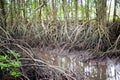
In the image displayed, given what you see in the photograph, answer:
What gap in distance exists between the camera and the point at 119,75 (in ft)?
14.1

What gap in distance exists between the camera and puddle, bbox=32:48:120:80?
409cm

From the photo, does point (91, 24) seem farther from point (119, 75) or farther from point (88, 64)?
point (119, 75)

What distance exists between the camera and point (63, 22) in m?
6.79

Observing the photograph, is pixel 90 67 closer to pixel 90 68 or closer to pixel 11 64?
pixel 90 68

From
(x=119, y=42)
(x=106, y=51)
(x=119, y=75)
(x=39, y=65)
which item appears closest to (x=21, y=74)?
(x=39, y=65)

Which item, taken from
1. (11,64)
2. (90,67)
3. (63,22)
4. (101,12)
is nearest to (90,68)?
(90,67)

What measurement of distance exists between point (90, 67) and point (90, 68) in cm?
8

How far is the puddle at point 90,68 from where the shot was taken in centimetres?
409

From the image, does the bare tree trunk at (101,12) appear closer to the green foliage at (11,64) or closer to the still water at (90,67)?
the still water at (90,67)

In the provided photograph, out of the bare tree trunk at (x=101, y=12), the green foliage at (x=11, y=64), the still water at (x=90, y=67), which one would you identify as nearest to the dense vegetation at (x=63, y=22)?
the bare tree trunk at (x=101, y=12)

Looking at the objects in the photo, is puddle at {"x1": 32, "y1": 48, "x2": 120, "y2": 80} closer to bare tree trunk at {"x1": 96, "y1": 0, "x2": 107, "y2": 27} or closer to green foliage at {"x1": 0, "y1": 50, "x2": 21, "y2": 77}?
green foliage at {"x1": 0, "y1": 50, "x2": 21, "y2": 77}

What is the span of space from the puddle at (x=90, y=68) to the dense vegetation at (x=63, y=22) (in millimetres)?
664

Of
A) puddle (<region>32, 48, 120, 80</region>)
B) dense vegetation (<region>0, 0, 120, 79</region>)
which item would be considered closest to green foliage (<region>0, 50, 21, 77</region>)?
puddle (<region>32, 48, 120, 80</region>)

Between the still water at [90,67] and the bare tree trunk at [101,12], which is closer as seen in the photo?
the still water at [90,67]
